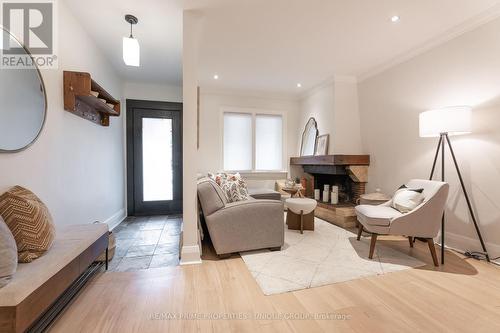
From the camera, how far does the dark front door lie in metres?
4.27

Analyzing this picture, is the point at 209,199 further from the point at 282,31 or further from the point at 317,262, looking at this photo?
the point at 282,31

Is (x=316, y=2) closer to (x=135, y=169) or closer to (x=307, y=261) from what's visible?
(x=307, y=261)

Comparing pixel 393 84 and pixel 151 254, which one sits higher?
pixel 393 84

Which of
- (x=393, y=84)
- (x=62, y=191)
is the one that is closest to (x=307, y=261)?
(x=62, y=191)

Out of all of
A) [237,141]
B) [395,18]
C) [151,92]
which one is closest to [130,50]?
[151,92]

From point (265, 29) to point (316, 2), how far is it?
0.64 m

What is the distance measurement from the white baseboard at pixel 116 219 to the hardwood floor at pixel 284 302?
1.63 m

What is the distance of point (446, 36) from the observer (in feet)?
8.66

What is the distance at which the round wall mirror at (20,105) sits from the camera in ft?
4.90

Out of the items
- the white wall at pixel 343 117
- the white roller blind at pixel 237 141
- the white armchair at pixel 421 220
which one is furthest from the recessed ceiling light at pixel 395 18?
the white roller blind at pixel 237 141

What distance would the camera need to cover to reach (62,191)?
6.95 feet

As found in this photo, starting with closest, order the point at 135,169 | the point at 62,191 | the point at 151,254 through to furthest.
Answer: the point at 62,191, the point at 151,254, the point at 135,169

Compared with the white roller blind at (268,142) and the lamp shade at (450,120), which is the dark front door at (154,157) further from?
the lamp shade at (450,120)

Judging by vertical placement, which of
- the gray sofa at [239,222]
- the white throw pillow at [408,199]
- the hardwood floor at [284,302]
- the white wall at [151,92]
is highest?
the white wall at [151,92]
